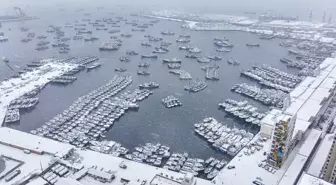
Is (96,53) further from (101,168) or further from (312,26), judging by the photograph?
(312,26)

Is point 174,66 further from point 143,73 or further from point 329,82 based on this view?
point 329,82

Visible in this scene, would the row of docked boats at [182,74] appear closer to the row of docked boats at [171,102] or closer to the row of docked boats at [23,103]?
the row of docked boats at [171,102]

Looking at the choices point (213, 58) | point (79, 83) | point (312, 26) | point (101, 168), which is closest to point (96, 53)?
point (79, 83)

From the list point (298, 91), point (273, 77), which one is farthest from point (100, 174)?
point (273, 77)

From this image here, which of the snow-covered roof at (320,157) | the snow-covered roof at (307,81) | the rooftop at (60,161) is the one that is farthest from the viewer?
the snow-covered roof at (307,81)

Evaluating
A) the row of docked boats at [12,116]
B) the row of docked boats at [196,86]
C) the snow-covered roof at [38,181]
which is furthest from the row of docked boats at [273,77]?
the row of docked boats at [12,116]
